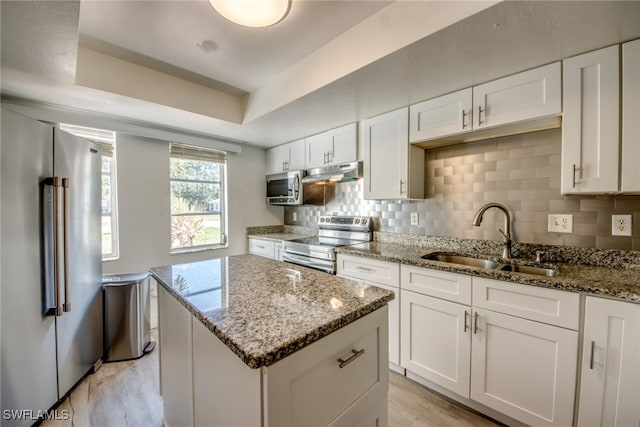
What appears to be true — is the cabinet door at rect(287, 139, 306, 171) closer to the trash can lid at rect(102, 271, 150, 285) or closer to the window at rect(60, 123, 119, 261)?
the window at rect(60, 123, 119, 261)

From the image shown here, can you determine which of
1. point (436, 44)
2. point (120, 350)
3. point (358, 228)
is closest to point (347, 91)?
point (436, 44)

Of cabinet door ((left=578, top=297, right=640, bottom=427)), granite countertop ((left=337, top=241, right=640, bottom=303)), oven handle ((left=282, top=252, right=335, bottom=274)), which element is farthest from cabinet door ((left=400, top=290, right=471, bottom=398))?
oven handle ((left=282, top=252, right=335, bottom=274))

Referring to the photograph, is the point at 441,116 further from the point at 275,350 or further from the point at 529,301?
the point at 275,350

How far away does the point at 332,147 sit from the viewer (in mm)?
2854

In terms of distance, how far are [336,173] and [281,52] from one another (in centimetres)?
124

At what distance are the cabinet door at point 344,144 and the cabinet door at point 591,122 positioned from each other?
157 cm

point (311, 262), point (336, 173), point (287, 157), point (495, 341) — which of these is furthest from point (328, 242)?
point (495, 341)

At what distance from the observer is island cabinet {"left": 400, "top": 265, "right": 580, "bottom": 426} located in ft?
4.36

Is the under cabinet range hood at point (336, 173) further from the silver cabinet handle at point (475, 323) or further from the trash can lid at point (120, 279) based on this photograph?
the trash can lid at point (120, 279)

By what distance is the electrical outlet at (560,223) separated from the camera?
173 cm

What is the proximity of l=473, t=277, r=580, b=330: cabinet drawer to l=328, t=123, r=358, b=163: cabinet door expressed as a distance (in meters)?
1.62

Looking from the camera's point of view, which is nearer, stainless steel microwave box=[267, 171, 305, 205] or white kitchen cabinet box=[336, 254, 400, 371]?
white kitchen cabinet box=[336, 254, 400, 371]

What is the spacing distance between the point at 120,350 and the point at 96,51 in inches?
93.4

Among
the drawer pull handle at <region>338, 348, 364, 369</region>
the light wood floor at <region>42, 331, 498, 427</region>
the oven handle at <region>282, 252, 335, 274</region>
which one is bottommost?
the light wood floor at <region>42, 331, 498, 427</region>
